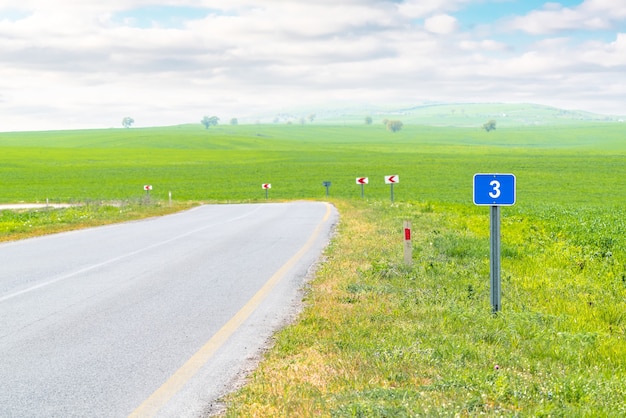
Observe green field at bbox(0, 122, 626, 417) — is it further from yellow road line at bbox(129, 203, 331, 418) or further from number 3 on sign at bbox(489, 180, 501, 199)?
number 3 on sign at bbox(489, 180, 501, 199)

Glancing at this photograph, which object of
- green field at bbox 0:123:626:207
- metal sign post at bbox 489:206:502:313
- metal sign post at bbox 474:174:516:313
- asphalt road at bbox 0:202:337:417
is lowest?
green field at bbox 0:123:626:207

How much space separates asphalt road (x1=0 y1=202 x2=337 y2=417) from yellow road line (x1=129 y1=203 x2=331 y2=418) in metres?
0.02

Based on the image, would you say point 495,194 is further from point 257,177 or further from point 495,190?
point 257,177

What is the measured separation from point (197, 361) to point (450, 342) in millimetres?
2385

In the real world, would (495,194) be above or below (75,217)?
above

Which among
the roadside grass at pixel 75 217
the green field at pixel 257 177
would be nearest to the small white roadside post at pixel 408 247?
the roadside grass at pixel 75 217

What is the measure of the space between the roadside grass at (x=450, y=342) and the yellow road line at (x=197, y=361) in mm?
573

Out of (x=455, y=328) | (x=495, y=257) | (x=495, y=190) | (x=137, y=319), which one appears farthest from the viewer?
(x=137, y=319)

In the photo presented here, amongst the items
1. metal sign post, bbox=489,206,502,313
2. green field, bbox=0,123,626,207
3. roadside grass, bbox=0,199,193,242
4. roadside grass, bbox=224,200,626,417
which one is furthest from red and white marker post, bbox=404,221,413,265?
green field, bbox=0,123,626,207

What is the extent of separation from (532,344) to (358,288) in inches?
139

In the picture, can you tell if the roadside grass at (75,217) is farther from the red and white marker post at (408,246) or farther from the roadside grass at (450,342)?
the red and white marker post at (408,246)

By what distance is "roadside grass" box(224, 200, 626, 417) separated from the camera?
5.18 m

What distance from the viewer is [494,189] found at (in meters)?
7.93

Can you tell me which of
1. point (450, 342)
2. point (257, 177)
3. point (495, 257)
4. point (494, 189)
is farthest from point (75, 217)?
point (257, 177)
